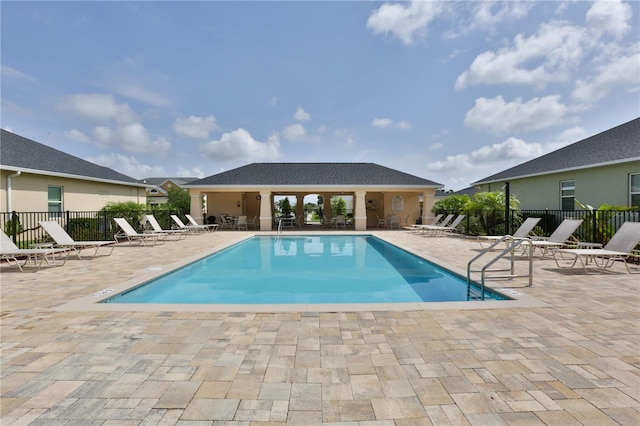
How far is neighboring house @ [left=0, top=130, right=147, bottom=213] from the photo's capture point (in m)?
13.2

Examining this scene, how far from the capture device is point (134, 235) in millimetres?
12883

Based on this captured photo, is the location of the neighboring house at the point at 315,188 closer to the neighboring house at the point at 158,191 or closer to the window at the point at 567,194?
the window at the point at 567,194

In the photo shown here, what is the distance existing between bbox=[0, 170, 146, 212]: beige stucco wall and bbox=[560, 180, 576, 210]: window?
85.7ft

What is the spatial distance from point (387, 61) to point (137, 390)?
17412 mm

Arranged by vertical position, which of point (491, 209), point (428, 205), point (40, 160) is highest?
point (40, 160)

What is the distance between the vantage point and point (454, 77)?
1634 centimetres

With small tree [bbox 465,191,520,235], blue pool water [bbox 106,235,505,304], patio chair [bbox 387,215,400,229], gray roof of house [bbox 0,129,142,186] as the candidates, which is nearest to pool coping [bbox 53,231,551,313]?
blue pool water [bbox 106,235,505,304]

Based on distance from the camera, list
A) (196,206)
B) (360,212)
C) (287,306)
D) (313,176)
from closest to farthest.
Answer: (287,306)
(360,212)
(196,206)
(313,176)

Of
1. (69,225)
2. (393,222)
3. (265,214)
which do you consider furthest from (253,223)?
(69,225)

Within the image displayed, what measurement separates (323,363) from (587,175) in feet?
60.3

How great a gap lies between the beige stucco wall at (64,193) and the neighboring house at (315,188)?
15.3ft

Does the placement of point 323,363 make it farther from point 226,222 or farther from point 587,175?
point 226,222

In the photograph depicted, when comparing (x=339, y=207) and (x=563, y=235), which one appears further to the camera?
(x=339, y=207)

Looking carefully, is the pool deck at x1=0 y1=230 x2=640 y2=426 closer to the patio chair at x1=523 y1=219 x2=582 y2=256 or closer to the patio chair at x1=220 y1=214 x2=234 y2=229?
the patio chair at x1=523 y1=219 x2=582 y2=256
